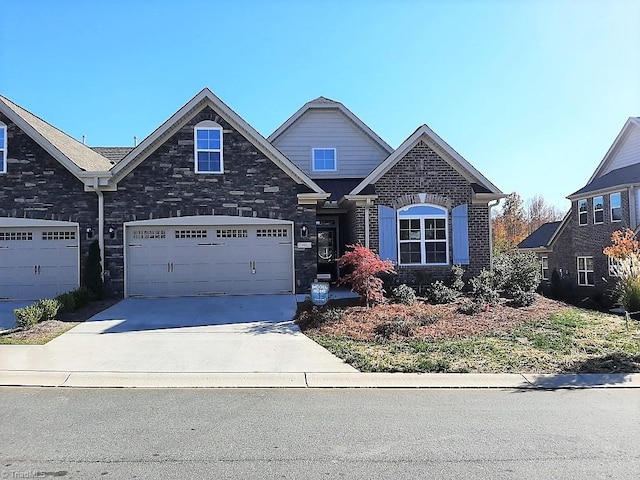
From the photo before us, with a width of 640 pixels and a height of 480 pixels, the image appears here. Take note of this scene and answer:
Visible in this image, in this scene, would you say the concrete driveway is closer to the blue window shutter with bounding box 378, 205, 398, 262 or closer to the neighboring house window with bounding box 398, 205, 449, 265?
the blue window shutter with bounding box 378, 205, 398, 262

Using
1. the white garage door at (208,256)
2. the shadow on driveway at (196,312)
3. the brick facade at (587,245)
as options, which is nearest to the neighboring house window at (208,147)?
the white garage door at (208,256)

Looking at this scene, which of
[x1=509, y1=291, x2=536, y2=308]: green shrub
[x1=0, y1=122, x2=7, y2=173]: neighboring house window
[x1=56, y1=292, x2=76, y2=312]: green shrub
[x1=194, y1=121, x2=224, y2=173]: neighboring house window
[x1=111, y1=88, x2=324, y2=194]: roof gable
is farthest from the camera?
[x1=194, y1=121, x2=224, y2=173]: neighboring house window

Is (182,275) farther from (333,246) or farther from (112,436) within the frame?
(112,436)

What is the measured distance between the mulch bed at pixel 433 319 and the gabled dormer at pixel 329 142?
8.59m

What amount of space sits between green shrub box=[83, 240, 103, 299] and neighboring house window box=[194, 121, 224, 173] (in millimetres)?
3996

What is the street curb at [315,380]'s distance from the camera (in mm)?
7199

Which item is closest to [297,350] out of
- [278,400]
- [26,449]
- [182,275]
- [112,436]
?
[278,400]

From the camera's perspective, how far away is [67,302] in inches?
500

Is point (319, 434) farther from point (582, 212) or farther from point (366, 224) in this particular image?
point (582, 212)

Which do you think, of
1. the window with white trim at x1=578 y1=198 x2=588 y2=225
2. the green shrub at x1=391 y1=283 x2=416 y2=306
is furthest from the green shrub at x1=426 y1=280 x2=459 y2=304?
the window with white trim at x1=578 y1=198 x2=588 y2=225

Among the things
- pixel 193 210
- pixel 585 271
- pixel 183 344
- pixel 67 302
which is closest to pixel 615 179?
pixel 585 271

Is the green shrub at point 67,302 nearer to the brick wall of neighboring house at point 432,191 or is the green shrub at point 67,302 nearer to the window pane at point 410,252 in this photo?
the brick wall of neighboring house at point 432,191

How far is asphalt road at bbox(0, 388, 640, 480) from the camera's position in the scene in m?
4.32

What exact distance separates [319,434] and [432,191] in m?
12.7
